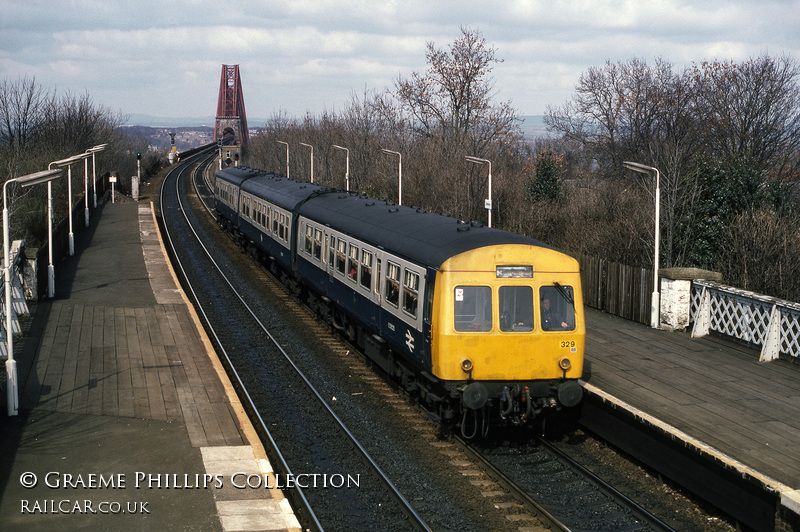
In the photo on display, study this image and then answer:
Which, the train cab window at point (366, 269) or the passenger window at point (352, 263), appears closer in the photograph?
the train cab window at point (366, 269)

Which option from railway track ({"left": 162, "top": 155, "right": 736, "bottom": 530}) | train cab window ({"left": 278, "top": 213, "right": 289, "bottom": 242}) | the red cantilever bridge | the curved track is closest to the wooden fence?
railway track ({"left": 162, "top": 155, "right": 736, "bottom": 530})

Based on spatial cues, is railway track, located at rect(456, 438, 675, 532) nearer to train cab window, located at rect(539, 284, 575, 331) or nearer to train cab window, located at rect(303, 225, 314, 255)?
train cab window, located at rect(539, 284, 575, 331)

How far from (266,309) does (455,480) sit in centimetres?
1224

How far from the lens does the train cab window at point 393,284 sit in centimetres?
1247

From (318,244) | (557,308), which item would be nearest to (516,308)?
(557,308)

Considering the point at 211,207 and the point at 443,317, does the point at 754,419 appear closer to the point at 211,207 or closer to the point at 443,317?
the point at 443,317

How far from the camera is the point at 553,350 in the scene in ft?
35.5

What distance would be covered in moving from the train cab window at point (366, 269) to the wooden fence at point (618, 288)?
23.2ft

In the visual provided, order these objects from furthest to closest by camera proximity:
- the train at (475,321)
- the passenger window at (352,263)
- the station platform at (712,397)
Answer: the passenger window at (352,263)
the train at (475,321)
the station platform at (712,397)

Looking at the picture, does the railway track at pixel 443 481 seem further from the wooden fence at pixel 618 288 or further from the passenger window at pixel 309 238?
the wooden fence at pixel 618 288

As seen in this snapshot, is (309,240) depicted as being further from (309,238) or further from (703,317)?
(703,317)

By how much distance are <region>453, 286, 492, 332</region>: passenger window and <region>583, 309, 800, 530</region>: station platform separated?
2.27 meters

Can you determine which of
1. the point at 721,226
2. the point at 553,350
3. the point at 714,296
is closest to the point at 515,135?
the point at 721,226

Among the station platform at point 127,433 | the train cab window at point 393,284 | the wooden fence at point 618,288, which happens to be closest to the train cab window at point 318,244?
the station platform at point 127,433
